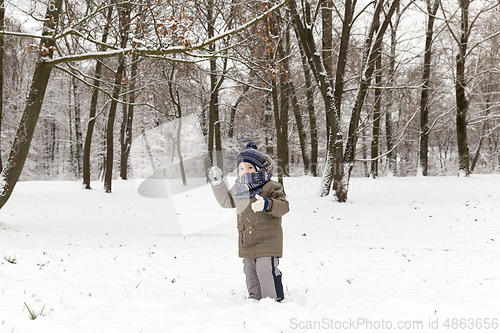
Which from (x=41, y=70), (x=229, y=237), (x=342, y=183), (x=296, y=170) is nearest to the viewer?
(x=41, y=70)

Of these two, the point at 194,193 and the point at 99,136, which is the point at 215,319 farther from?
the point at 99,136

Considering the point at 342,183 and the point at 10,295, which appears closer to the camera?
the point at 10,295

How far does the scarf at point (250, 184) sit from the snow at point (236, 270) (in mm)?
1180

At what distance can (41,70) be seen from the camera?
22.6 ft

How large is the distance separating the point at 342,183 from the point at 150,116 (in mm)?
22978

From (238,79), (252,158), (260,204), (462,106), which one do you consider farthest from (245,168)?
(462,106)

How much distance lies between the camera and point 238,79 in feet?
53.1

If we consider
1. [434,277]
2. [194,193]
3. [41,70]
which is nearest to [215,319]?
[434,277]

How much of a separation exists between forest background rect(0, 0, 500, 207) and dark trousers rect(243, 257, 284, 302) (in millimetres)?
4175

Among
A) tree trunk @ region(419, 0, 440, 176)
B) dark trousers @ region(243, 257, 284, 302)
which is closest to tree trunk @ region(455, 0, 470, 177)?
tree trunk @ region(419, 0, 440, 176)

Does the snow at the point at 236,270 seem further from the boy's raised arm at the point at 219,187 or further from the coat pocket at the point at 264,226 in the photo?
the boy's raised arm at the point at 219,187

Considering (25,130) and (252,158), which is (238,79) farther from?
(252,158)

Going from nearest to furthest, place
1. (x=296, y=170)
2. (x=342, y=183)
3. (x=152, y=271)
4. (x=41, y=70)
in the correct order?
1. (x=152, y=271)
2. (x=41, y=70)
3. (x=342, y=183)
4. (x=296, y=170)

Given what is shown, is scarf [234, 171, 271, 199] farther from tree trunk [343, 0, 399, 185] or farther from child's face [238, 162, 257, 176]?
tree trunk [343, 0, 399, 185]
